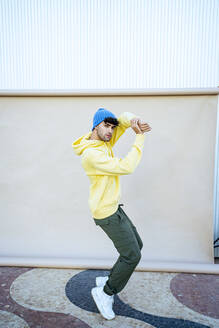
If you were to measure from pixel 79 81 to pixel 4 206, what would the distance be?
1940mm

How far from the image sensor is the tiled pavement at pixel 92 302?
2.35m

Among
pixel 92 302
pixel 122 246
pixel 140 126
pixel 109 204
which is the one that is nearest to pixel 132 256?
pixel 122 246

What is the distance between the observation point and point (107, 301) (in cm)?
243

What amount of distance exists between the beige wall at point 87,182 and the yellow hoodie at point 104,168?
113 cm

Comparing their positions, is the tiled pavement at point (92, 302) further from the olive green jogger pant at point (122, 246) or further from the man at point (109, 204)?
the olive green jogger pant at point (122, 246)

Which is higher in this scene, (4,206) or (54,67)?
(54,67)

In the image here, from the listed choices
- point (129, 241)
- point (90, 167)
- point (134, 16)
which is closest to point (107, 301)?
point (129, 241)

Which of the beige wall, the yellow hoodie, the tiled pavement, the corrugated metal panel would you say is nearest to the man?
the yellow hoodie

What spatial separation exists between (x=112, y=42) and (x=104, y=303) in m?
3.16

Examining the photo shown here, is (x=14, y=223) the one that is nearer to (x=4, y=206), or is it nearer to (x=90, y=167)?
(x=4, y=206)

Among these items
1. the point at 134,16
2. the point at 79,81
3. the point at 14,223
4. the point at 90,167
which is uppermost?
the point at 134,16

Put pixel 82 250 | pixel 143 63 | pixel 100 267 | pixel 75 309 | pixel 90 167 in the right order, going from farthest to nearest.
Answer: pixel 143 63 < pixel 82 250 < pixel 100 267 < pixel 75 309 < pixel 90 167

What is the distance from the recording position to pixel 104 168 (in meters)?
2.21

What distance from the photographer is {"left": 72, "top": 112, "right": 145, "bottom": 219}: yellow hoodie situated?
7.25 ft
